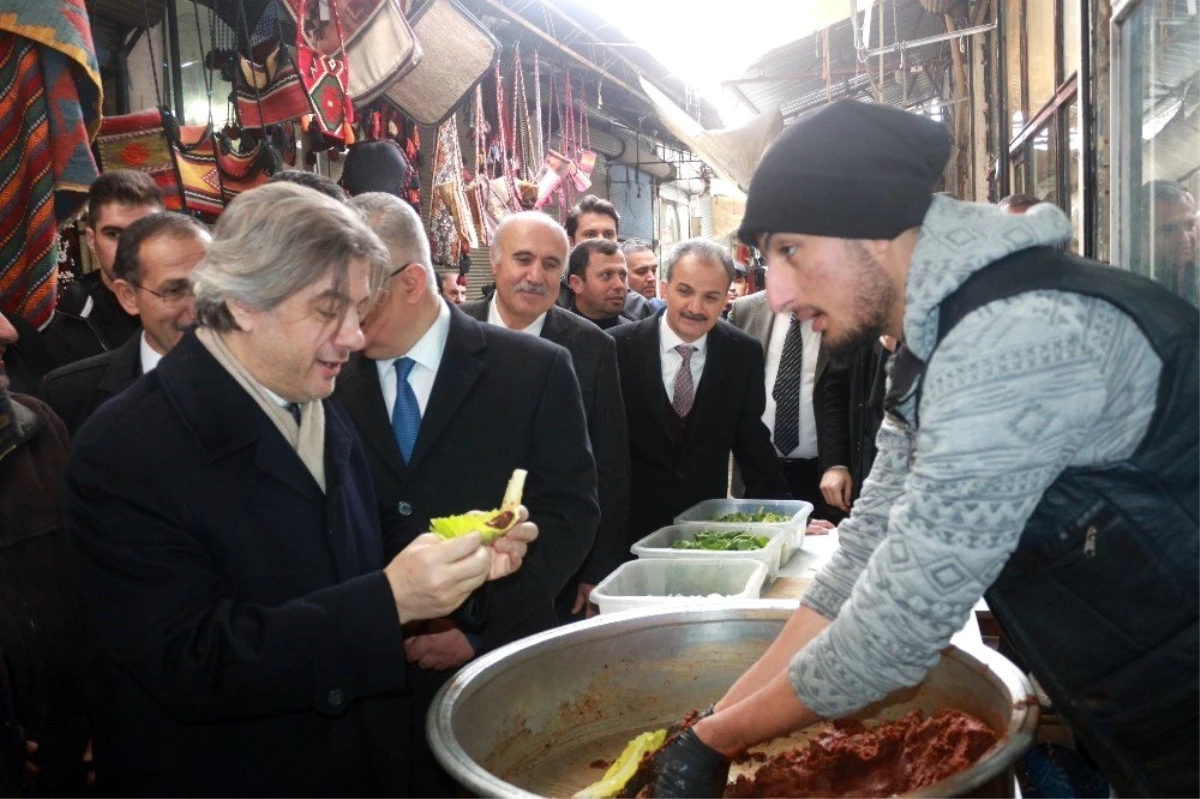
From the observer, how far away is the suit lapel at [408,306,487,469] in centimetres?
252

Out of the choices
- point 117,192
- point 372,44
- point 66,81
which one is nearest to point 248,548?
point 66,81

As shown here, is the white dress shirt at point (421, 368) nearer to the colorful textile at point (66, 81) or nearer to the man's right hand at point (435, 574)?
the man's right hand at point (435, 574)

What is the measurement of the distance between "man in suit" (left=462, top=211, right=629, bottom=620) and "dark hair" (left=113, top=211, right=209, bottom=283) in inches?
47.8

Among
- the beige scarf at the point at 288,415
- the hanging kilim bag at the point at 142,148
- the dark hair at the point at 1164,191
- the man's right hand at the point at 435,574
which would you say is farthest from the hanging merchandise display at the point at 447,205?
the man's right hand at the point at 435,574

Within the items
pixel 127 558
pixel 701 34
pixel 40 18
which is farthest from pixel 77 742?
pixel 701 34

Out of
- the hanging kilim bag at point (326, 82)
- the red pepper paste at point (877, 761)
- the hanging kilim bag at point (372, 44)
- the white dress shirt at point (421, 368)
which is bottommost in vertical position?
the red pepper paste at point (877, 761)

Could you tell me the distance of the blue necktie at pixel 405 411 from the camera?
258cm

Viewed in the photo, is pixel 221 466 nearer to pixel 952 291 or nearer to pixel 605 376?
pixel 952 291

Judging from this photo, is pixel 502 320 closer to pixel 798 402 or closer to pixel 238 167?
pixel 798 402

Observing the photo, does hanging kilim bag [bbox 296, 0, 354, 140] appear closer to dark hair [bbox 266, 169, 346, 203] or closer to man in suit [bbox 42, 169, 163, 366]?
man in suit [bbox 42, 169, 163, 366]

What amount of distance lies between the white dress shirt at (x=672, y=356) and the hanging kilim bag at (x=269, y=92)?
2.14 metres

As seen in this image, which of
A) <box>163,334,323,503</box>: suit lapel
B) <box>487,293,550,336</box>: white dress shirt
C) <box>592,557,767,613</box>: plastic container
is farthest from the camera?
<box>487,293,550,336</box>: white dress shirt

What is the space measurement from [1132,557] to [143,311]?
108 inches

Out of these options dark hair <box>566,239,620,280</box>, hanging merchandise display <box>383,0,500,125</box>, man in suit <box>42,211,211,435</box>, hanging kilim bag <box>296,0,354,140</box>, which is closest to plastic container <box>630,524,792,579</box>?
man in suit <box>42,211,211,435</box>
